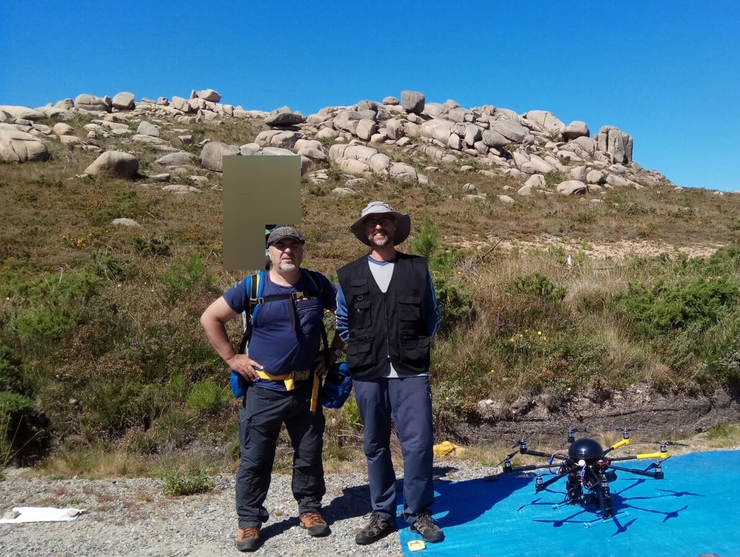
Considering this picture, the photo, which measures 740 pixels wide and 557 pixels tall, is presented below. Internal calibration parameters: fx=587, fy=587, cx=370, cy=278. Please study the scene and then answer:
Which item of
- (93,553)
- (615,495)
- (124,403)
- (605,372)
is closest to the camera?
(93,553)

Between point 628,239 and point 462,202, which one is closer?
point 628,239

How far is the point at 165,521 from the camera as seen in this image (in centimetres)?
407

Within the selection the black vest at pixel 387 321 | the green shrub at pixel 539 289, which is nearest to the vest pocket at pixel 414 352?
the black vest at pixel 387 321

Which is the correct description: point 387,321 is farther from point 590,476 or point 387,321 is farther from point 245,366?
point 590,476

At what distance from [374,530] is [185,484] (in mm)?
1685

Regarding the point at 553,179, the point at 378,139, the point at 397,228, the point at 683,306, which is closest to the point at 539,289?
the point at 683,306

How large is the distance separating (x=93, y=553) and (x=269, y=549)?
1.07 m

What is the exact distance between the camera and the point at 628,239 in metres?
18.1

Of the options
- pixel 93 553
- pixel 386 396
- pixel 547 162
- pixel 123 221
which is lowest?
pixel 93 553

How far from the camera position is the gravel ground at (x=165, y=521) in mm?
3645

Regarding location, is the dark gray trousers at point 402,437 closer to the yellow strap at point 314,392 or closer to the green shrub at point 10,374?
the yellow strap at point 314,392

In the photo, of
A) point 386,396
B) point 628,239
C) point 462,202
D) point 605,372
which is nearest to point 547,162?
point 462,202

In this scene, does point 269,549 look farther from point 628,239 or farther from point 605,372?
point 628,239

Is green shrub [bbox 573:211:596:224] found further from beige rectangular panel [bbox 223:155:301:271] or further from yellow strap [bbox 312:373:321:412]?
yellow strap [bbox 312:373:321:412]
